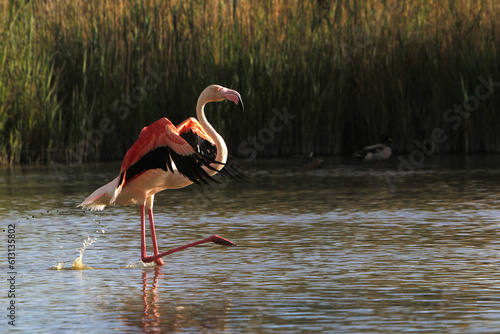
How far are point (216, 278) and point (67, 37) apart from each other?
32.5 feet

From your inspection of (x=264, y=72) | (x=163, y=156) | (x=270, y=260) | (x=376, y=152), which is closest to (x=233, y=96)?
(x=163, y=156)

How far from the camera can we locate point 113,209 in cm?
1141

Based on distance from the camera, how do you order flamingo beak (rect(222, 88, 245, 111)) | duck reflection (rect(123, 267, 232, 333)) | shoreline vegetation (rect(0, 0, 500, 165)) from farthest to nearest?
shoreline vegetation (rect(0, 0, 500, 165)) < flamingo beak (rect(222, 88, 245, 111)) < duck reflection (rect(123, 267, 232, 333))

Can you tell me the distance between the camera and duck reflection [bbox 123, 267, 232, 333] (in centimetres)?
576

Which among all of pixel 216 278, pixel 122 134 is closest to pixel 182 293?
pixel 216 278

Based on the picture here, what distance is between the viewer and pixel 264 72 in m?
16.3

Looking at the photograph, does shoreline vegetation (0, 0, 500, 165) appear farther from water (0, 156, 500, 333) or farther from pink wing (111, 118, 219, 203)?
pink wing (111, 118, 219, 203)

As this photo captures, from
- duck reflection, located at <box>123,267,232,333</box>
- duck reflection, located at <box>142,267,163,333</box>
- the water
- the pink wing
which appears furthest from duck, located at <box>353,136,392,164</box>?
duck reflection, located at <box>123,267,232,333</box>

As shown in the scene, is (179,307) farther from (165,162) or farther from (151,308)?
(165,162)

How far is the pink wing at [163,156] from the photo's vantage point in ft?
24.9

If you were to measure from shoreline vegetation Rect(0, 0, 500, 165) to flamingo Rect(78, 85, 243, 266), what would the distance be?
23.5 ft

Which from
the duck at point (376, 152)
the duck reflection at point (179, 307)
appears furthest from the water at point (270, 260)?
the duck at point (376, 152)

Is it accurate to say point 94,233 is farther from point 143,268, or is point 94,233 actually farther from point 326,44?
point 326,44

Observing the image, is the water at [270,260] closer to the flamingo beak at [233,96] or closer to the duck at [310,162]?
Result: the flamingo beak at [233,96]
